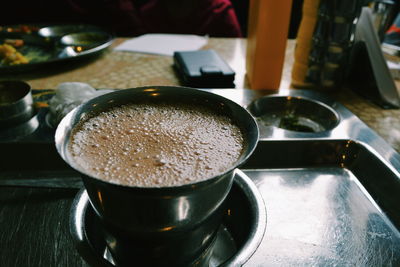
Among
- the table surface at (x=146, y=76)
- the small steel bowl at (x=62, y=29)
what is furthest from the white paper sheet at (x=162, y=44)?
the small steel bowl at (x=62, y=29)

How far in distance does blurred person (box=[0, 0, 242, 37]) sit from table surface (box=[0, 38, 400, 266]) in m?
0.85

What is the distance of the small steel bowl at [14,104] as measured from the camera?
116 centimetres

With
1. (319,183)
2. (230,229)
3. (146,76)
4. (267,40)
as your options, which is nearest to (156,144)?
(230,229)

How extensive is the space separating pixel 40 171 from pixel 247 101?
849 mm

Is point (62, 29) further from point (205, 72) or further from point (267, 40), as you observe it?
point (267, 40)

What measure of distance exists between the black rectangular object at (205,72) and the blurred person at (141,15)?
151 centimetres

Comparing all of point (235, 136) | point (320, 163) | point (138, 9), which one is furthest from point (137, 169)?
point (138, 9)

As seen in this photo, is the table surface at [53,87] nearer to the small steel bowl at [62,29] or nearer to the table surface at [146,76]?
the table surface at [146,76]

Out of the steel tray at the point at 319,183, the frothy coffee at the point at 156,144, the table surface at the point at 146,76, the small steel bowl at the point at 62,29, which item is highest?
the frothy coffee at the point at 156,144

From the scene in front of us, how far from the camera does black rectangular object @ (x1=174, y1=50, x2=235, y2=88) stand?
146cm

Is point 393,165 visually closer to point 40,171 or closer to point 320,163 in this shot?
point 320,163

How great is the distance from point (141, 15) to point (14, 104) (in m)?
2.31

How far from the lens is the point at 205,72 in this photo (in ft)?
4.79

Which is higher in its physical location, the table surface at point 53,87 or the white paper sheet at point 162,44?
the white paper sheet at point 162,44
